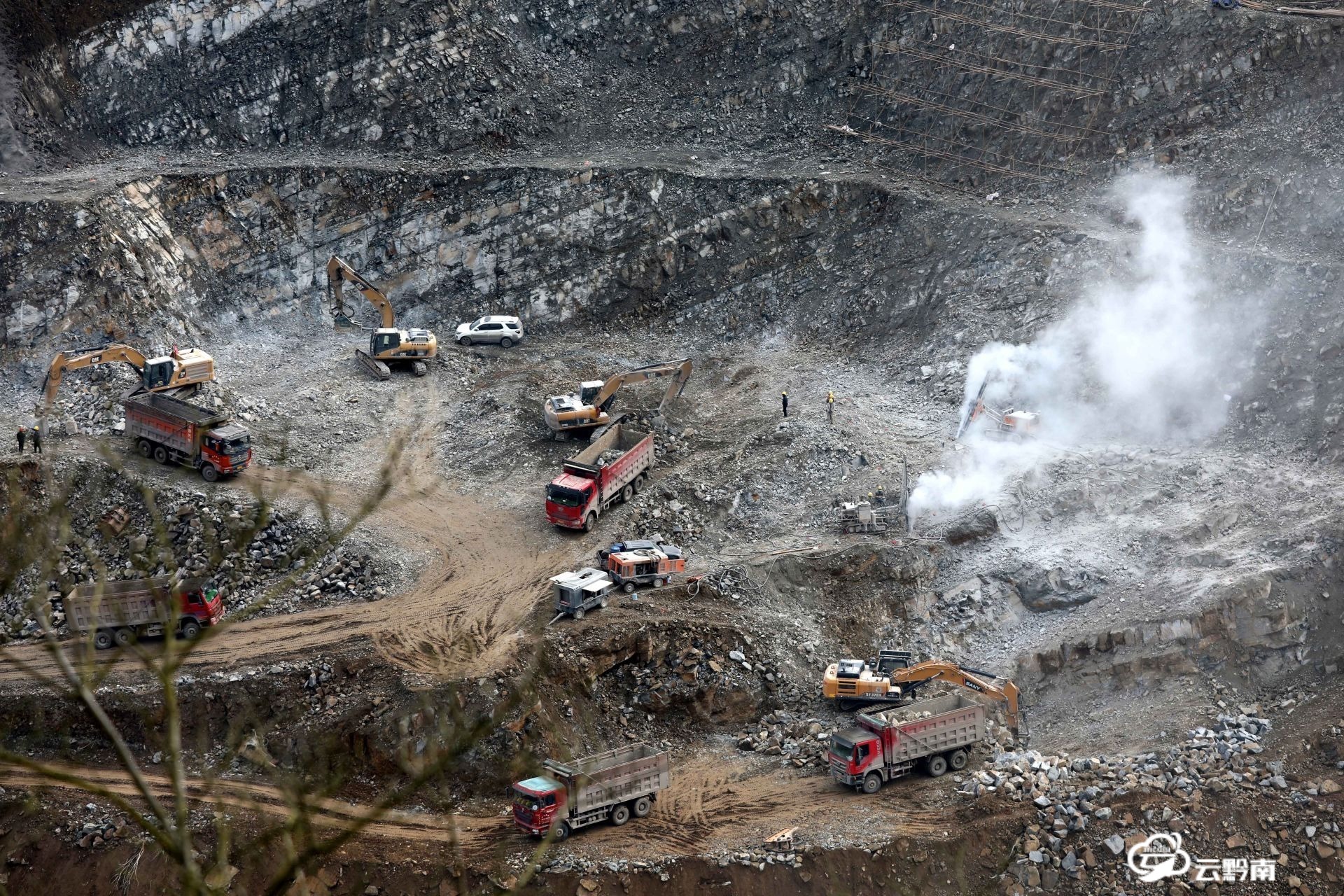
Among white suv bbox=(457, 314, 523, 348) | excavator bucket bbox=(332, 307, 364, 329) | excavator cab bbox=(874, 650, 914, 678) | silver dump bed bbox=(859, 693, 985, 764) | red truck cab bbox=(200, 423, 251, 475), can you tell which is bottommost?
silver dump bed bbox=(859, 693, 985, 764)

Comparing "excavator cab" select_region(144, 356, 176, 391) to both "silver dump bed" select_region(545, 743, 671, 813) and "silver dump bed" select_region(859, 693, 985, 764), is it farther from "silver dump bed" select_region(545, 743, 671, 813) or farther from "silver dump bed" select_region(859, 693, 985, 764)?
"silver dump bed" select_region(859, 693, 985, 764)

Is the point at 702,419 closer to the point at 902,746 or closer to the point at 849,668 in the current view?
the point at 849,668

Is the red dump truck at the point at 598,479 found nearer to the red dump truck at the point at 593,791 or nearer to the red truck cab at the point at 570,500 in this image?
the red truck cab at the point at 570,500

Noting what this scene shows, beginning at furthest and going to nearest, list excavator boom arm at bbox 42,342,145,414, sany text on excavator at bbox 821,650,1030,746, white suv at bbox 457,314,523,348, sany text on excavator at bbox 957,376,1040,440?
1. white suv at bbox 457,314,523,348
2. excavator boom arm at bbox 42,342,145,414
3. sany text on excavator at bbox 957,376,1040,440
4. sany text on excavator at bbox 821,650,1030,746

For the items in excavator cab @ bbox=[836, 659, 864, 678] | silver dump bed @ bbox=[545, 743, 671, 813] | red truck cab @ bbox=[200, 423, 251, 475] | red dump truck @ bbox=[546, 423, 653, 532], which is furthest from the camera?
red truck cab @ bbox=[200, 423, 251, 475]

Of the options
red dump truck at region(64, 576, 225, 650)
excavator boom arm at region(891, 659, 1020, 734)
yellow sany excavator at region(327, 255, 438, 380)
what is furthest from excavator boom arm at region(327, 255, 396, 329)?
excavator boom arm at region(891, 659, 1020, 734)

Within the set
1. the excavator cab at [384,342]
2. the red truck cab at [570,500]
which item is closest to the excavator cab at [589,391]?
the red truck cab at [570,500]

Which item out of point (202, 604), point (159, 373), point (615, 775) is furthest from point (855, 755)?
point (159, 373)

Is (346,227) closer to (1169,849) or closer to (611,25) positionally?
(611,25)

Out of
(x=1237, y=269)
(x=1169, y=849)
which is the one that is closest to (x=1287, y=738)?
(x=1169, y=849)
